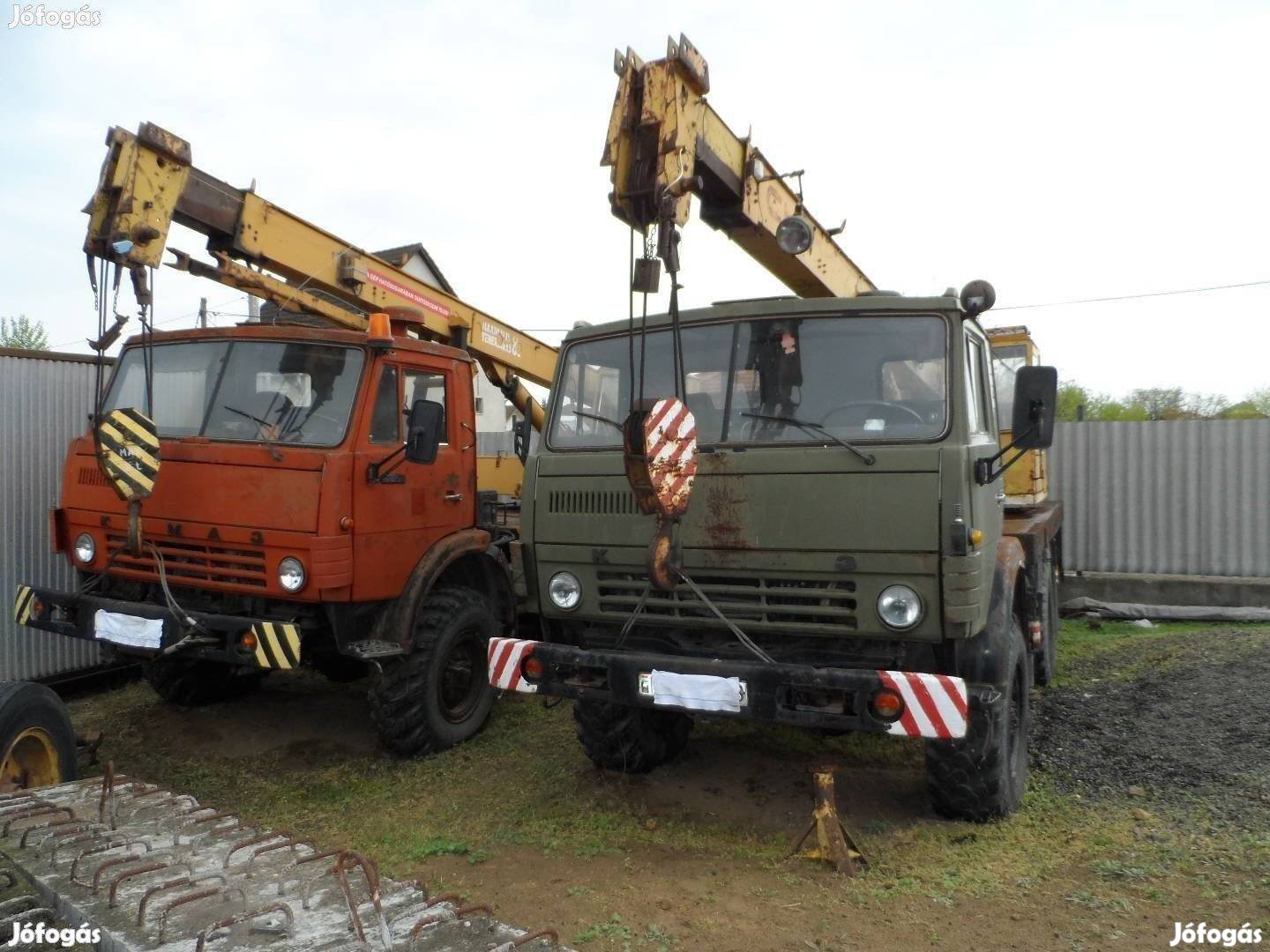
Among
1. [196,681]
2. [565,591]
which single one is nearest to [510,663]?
[565,591]

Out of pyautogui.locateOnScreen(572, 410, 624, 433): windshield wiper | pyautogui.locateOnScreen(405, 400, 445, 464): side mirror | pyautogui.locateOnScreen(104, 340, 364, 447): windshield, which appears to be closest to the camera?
pyautogui.locateOnScreen(572, 410, 624, 433): windshield wiper

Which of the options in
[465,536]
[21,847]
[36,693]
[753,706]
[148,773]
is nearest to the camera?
[21,847]

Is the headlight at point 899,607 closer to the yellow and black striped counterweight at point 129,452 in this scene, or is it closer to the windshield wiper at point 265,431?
the windshield wiper at point 265,431

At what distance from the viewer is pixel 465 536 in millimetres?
5715

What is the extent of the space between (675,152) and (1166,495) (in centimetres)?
765

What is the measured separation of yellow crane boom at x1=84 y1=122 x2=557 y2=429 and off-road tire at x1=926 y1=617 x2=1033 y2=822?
3.11 m

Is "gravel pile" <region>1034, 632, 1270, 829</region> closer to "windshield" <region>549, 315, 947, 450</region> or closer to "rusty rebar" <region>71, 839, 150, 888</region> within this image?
"windshield" <region>549, 315, 947, 450</region>

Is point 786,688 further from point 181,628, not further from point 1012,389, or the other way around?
point 1012,389

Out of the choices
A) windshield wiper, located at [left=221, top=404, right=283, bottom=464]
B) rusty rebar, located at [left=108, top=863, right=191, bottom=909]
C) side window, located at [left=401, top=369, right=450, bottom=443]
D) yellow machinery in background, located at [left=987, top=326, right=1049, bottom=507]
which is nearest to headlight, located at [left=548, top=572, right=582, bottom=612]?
side window, located at [left=401, top=369, right=450, bottom=443]

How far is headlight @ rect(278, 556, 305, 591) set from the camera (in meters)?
4.77

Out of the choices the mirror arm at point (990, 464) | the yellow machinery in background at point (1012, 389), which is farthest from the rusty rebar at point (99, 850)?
the yellow machinery in background at point (1012, 389)

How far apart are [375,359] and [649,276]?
2.15 meters

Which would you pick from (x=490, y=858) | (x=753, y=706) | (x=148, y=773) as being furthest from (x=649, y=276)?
(x=148, y=773)

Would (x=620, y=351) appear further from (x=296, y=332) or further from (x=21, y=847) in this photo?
(x=21, y=847)
